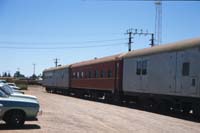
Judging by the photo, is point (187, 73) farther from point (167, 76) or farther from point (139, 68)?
point (139, 68)

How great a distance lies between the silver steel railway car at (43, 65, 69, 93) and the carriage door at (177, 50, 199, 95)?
30799 mm

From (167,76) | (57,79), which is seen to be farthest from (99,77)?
(57,79)

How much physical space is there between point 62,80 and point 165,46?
31617 mm

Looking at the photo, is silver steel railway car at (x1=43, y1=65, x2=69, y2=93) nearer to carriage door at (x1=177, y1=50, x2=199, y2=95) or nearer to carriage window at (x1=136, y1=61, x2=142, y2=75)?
carriage window at (x1=136, y1=61, x2=142, y2=75)

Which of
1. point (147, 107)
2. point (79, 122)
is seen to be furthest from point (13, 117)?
point (147, 107)

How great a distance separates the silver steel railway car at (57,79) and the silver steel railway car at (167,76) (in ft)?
75.8

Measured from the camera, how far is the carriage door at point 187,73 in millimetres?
20797

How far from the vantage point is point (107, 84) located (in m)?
35.2

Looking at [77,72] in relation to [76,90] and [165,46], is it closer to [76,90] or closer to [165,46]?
[76,90]

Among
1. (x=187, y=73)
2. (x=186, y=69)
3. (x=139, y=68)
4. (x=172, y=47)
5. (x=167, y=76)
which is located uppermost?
(x=172, y=47)

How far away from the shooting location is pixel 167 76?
78.0 ft

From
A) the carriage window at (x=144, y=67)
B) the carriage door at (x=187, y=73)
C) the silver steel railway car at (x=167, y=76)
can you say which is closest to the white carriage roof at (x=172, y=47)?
the silver steel railway car at (x=167, y=76)

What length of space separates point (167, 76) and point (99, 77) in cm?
1466

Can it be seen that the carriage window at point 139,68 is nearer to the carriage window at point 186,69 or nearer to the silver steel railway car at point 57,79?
the carriage window at point 186,69
